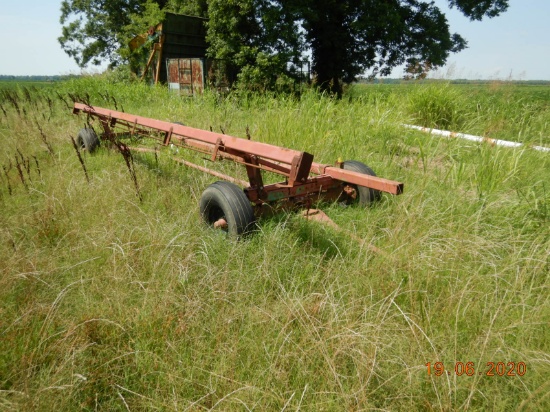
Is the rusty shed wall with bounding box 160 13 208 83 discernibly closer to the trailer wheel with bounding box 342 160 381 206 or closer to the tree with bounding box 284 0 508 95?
the tree with bounding box 284 0 508 95

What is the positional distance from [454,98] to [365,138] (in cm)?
286

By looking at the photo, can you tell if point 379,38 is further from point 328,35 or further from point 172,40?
point 172,40

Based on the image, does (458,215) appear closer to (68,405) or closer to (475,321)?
(475,321)

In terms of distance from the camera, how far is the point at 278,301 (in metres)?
1.96

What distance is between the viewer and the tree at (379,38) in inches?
504

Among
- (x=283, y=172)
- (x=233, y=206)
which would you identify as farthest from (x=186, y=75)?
(x=233, y=206)

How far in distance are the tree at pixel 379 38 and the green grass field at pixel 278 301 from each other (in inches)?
432

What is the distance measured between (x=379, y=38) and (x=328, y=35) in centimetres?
197

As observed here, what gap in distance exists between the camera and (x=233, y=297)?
1.99m

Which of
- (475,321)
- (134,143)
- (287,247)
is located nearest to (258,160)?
(287,247)

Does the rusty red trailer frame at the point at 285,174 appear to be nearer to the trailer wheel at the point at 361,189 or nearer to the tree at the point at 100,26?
the trailer wheel at the point at 361,189

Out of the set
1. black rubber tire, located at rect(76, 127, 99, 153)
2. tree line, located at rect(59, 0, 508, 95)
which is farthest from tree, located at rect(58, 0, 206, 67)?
black rubber tire, located at rect(76, 127, 99, 153)

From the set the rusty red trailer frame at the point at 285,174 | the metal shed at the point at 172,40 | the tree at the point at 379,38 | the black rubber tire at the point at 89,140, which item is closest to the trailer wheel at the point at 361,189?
the rusty red trailer frame at the point at 285,174

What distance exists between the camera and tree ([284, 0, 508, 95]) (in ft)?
42.0
